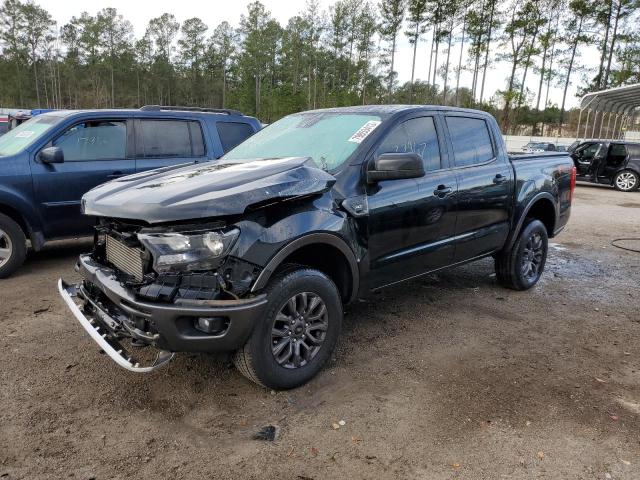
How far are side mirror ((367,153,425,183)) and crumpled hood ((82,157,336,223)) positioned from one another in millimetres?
357

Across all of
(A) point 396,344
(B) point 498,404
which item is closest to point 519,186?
(A) point 396,344

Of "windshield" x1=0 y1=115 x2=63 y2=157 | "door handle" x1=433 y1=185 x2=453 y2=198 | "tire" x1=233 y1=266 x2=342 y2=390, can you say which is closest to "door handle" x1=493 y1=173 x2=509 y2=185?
"door handle" x1=433 y1=185 x2=453 y2=198

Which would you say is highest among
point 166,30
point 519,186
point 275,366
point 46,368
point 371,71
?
point 166,30

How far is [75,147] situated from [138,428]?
3.91 m

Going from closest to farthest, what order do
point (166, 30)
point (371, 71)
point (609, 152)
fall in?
point (609, 152), point (371, 71), point (166, 30)

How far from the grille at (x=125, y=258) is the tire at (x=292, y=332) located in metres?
0.74

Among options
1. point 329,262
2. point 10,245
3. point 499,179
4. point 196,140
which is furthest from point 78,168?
point 499,179

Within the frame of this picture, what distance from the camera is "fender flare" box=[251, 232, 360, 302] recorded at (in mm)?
2730

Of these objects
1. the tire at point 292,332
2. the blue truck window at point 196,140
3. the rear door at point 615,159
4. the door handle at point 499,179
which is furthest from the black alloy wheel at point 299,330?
the rear door at point 615,159

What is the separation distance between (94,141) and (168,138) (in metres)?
0.89

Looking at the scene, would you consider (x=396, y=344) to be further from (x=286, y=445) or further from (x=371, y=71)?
(x=371, y=71)

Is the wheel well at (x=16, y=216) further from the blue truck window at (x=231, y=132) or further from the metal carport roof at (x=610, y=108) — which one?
the metal carport roof at (x=610, y=108)

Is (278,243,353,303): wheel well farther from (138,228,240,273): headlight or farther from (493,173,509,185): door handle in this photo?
(493,173,509,185): door handle

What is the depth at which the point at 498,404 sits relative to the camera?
2996 mm
